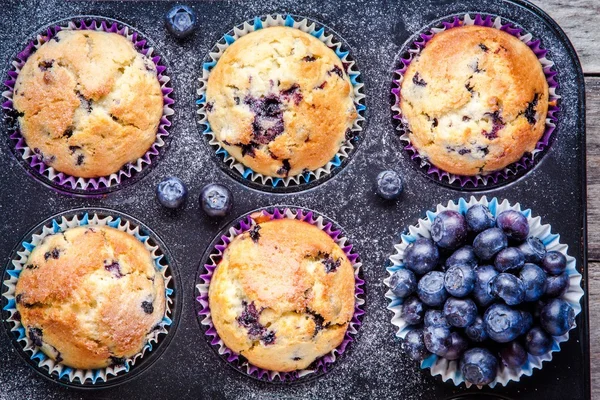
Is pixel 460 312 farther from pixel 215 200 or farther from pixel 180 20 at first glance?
pixel 180 20

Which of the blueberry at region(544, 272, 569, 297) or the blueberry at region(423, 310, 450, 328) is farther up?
the blueberry at region(544, 272, 569, 297)

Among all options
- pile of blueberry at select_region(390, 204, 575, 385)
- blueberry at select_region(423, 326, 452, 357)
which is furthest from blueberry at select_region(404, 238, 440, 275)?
blueberry at select_region(423, 326, 452, 357)

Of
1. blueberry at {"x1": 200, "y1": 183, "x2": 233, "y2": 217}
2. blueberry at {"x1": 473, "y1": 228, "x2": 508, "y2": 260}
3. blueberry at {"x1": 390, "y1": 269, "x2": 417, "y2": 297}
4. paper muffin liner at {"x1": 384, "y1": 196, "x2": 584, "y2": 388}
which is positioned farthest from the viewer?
blueberry at {"x1": 200, "y1": 183, "x2": 233, "y2": 217}

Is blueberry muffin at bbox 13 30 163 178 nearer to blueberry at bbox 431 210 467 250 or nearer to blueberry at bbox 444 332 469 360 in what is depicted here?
blueberry at bbox 431 210 467 250

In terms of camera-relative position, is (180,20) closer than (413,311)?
A: No

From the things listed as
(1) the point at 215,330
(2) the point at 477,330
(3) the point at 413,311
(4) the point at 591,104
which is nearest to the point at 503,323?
(2) the point at 477,330

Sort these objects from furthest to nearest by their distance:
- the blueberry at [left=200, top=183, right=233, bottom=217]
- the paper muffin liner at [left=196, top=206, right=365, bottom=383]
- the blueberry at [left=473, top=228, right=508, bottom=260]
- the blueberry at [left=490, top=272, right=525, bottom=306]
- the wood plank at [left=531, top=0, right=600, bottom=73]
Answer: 1. the wood plank at [left=531, top=0, right=600, bottom=73]
2. the paper muffin liner at [left=196, top=206, right=365, bottom=383]
3. the blueberry at [left=200, top=183, right=233, bottom=217]
4. the blueberry at [left=473, top=228, right=508, bottom=260]
5. the blueberry at [left=490, top=272, right=525, bottom=306]

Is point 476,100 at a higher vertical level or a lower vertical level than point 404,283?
higher

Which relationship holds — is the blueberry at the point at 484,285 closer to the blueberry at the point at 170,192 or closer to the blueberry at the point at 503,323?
the blueberry at the point at 503,323
